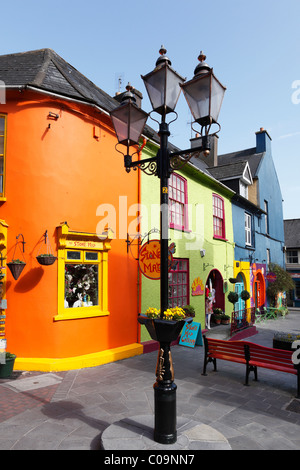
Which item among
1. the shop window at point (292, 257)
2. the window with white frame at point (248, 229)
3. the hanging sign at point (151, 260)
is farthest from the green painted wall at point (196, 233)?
the shop window at point (292, 257)

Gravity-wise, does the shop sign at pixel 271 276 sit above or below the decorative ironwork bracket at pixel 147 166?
below

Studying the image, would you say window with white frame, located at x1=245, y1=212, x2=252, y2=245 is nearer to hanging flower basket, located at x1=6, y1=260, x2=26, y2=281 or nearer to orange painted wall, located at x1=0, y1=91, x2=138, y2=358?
orange painted wall, located at x1=0, y1=91, x2=138, y2=358

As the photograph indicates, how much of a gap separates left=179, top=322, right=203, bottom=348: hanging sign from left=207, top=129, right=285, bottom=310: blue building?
6804mm

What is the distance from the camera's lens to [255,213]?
66.5 feet

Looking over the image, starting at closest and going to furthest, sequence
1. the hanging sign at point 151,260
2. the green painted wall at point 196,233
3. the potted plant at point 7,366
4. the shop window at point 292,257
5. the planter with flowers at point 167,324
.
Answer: the planter with flowers at point 167,324
the potted plant at point 7,366
the hanging sign at point 151,260
the green painted wall at point 196,233
the shop window at point 292,257

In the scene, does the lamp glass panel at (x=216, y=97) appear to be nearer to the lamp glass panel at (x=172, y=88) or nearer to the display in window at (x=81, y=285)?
the lamp glass panel at (x=172, y=88)

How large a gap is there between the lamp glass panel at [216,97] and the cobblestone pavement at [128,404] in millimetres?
4248

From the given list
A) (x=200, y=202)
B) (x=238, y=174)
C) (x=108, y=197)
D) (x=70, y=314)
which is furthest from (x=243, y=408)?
(x=238, y=174)

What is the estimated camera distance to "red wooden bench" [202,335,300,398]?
6359 millimetres

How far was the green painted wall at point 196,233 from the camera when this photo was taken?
10.1 m

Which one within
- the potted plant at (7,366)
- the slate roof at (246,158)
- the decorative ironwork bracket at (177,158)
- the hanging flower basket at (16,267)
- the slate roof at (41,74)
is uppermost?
the slate roof at (246,158)

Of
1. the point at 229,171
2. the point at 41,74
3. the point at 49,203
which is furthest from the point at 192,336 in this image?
the point at 229,171

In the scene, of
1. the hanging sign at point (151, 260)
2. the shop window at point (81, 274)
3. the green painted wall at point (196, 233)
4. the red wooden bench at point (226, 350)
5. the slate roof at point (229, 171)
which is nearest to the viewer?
the red wooden bench at point (226, 350)
